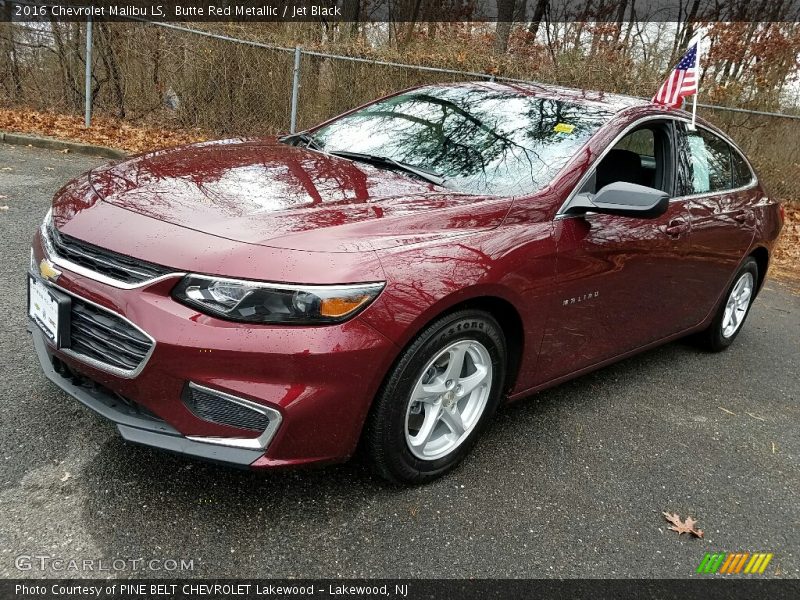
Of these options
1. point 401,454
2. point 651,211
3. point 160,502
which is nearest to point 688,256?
point 651,211

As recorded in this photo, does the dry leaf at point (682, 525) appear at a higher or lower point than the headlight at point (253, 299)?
lower

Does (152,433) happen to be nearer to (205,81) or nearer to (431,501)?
(431,501)

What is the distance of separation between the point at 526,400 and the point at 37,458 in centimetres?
233

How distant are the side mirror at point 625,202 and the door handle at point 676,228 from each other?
647 millimetres

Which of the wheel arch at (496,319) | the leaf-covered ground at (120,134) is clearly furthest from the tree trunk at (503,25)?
the wheel arch at (496,319)

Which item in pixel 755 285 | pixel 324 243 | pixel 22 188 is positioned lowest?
pixel 22 188

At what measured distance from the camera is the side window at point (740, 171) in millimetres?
4305

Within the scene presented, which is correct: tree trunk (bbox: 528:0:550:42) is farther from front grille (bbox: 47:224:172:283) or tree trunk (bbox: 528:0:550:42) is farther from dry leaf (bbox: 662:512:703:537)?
front grille (bbox: 47:224:172:283)

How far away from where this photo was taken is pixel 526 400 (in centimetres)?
350

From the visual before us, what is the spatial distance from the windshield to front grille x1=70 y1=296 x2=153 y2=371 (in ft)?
4.81

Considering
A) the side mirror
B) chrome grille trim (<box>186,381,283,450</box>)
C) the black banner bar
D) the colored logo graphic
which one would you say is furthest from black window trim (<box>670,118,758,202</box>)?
the black banner bar

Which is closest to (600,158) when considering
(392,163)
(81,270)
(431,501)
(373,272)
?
(392,163)

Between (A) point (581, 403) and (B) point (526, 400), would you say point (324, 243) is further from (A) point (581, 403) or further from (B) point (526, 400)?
(A) point (581, 403)

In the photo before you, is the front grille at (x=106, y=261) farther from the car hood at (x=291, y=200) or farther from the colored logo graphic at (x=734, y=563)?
the colored logo graphic at (x=734, y=563)
